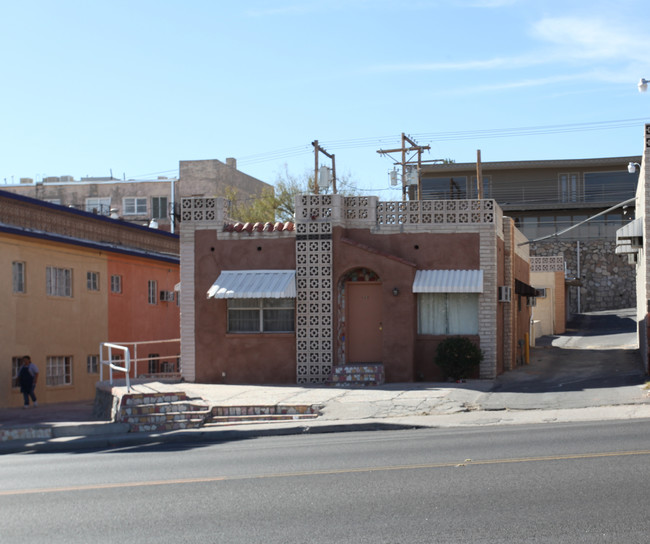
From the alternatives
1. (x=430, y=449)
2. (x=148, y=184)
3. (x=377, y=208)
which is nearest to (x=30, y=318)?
(x=377, y=208)

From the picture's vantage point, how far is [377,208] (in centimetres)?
2280

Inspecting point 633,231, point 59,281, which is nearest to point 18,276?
point 59,281

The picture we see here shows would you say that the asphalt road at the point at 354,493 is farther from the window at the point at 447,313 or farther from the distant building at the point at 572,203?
the distant building at the point at 572,203

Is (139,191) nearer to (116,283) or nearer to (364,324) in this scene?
(116,283)

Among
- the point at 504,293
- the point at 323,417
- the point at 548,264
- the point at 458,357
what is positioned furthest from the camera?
the point at 548,264

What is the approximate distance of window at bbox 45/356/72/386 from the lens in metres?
25.9

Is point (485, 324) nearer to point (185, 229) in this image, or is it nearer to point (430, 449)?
point (185, 229)

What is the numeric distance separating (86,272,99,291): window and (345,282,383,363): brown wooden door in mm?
10010

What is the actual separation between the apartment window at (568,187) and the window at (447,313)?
35.5 meters

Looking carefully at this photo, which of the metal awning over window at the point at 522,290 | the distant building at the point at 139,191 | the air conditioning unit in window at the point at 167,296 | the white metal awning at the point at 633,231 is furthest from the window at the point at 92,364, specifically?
the distant building at the point at 139,191

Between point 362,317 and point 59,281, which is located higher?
point 59,281

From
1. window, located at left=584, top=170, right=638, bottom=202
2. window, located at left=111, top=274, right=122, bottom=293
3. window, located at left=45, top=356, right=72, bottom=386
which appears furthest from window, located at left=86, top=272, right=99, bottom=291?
window, located at left=584, top=170, right=638, bottom=202

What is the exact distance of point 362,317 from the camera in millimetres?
22484

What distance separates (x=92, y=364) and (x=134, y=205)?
2874 cm
